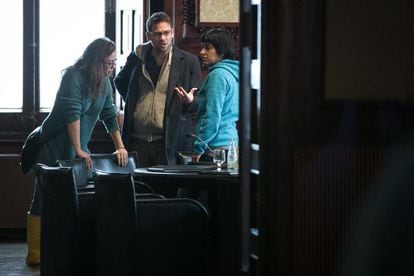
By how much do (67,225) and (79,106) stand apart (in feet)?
4.27

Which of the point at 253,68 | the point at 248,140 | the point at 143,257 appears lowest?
the point at 143,257

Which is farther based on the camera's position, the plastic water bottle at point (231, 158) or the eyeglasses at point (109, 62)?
the eyeglasses at point (109, 62)

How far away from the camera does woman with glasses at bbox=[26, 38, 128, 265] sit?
6281mm

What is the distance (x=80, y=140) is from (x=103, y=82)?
388 millimetres

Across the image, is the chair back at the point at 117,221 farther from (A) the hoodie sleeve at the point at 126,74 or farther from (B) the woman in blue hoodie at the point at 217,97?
(A) the hoodie sleeve at the point at 126,74

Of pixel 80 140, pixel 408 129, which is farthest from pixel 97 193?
pixel 408 129

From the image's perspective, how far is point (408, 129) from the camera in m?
3.48

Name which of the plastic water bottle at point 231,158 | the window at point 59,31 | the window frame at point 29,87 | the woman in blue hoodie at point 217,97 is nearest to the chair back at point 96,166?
the woman in blue hoodie at point 217,97

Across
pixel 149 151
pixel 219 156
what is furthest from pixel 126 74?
pixel 219 156

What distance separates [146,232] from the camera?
4.99 m

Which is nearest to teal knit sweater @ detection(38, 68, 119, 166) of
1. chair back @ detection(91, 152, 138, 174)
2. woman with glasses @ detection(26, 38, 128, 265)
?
woman with glasses @ detection(26, 38, 128, 265)

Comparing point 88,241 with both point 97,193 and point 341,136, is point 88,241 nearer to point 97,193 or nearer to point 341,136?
point 97,193

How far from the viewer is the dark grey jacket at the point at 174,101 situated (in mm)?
6930

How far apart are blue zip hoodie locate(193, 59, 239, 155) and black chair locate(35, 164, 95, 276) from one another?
1218 mm
